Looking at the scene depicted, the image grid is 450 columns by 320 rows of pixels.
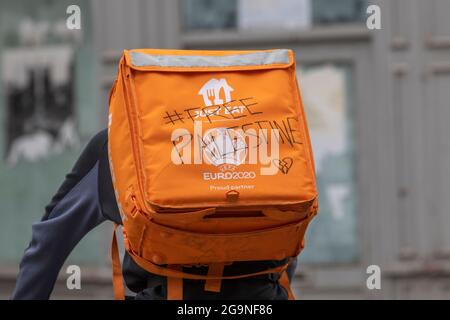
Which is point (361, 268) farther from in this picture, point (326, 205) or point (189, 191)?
point (189, 191)

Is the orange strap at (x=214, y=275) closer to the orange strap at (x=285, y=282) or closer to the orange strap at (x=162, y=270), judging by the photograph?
the orange strap at (x=162, y=270)

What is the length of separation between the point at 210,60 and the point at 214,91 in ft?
0.42

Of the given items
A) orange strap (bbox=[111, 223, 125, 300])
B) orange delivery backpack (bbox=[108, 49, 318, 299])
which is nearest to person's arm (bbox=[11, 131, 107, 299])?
orange strap (bbox=[111, 223, 125, 300])

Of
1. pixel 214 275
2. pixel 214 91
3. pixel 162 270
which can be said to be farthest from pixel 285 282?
pixel 214 91

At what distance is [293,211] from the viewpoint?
279cm

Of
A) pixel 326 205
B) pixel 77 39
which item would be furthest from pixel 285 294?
pixel 77 39

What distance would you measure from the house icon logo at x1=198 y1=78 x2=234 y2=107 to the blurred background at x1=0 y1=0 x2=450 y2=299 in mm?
4168

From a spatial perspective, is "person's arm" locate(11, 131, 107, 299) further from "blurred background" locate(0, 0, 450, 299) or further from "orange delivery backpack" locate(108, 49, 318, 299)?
"blurred background" locate(0, 0, 450, 299)

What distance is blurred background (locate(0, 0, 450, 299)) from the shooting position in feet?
22.7

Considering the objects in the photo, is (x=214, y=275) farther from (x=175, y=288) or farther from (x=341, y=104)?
(x=341, y=104)

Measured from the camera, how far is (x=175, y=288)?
113 inches

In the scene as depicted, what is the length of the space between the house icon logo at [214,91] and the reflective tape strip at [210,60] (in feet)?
0.22

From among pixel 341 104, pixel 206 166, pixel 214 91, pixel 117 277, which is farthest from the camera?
pixel 341 104

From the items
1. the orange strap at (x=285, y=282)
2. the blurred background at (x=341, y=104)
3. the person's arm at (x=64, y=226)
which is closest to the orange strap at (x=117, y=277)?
the person's arm at (x=64, y=226)
